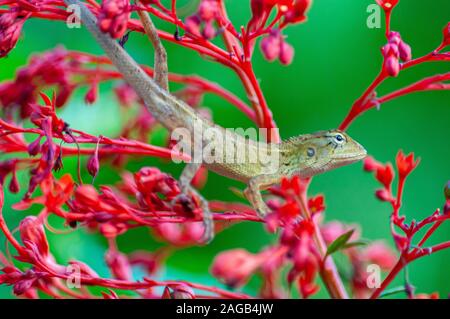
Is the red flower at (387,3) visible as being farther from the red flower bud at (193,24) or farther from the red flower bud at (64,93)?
the red flower bud at (64,93)

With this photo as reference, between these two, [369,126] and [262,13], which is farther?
[369,126]

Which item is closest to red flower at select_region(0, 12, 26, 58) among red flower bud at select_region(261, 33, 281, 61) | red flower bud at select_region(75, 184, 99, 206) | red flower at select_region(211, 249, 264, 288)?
red flower bud at select_region(75, 184, 99, 206)

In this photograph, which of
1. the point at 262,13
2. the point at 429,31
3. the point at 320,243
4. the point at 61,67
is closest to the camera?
the point at 262,13

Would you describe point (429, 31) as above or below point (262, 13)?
below

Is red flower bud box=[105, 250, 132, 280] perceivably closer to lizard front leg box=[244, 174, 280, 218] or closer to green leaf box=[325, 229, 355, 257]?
lizard front leg box=[244, 174, 280, 218]

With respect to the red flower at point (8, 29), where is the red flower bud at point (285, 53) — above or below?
below

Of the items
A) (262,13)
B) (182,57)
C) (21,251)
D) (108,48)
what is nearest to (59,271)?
(21,251)

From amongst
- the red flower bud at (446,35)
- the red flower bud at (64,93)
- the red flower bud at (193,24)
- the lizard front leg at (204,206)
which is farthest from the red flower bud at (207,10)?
the red flower bud at (64,93)

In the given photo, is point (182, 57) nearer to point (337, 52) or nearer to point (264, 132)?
point (337, 52)
